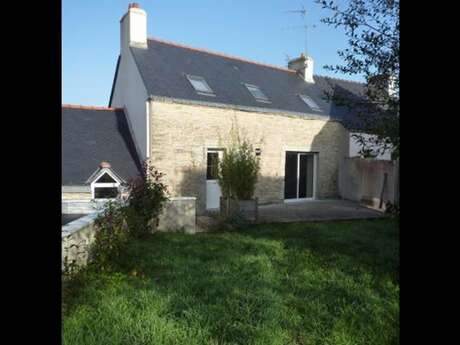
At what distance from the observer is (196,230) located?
8055 mm

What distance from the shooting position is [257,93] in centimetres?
1384

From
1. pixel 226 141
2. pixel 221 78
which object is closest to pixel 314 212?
pixel 226 141

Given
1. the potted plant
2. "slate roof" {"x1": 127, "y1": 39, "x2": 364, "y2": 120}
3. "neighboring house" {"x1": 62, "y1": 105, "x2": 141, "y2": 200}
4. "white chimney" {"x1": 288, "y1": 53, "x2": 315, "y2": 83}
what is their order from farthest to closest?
"white chimney" {"x1": 288, "y1": 53, "x2": 315, "y2": 83}, "slate roof" {"x1": 127, "y1": 39, "x2": 364, "y2": 120}, "neighboring house" {"x1": 62, "y1": 105, "x2": 141, "y2": 200}, the potted plant

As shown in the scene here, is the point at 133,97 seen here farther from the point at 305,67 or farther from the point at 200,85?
the point at 305,67

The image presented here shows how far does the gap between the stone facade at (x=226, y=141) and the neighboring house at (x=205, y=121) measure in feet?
0.11

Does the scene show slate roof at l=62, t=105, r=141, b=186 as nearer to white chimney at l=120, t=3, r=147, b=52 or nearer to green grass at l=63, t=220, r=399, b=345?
white chimney at l=120, t=3, r=147, b=52

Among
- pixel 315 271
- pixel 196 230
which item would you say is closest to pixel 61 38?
pixel 315 271

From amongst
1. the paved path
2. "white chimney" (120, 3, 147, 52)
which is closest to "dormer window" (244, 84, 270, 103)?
the paved path

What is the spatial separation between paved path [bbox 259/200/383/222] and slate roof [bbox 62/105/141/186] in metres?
4.56

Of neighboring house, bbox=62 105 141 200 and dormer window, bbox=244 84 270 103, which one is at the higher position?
dormer window, bbox=244 84 270 103

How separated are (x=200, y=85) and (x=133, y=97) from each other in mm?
2507

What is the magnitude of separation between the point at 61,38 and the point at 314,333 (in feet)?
9.94

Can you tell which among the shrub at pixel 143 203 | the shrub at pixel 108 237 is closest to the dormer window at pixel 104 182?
the shrub at pixel 143 203

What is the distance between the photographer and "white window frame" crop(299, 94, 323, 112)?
48.7ft
